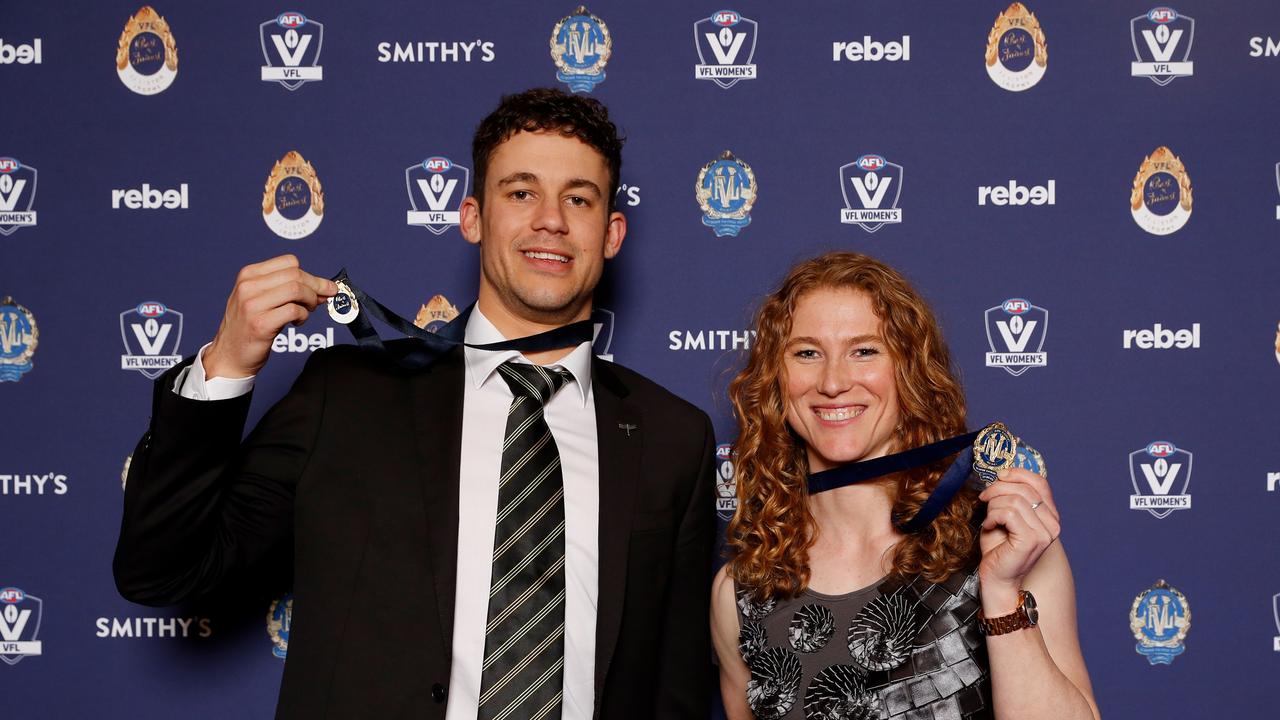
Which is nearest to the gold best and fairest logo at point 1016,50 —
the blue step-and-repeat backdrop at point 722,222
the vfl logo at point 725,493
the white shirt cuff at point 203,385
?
the blue step-and-repeat backdrop at point 722,222

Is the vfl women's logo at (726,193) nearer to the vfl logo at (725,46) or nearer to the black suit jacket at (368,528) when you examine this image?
the vfl logo at (725,46)

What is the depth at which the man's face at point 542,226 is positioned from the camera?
1755mm

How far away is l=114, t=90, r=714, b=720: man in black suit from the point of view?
4.86 ft

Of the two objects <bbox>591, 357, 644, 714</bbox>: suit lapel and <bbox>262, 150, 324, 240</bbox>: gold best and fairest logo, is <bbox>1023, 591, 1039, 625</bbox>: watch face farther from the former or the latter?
<bbox>262, 150, 324, 240</bbox>: gold best and fairest logo

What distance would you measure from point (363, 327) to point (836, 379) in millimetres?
904

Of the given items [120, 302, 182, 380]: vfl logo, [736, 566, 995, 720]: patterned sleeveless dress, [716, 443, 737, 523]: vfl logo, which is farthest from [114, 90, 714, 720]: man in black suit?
[120, 302, 182, 380]: vfl logo

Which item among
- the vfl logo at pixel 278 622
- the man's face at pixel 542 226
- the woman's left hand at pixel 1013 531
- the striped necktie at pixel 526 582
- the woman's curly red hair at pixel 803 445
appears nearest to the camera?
the woman's left hand at pixel 1013 531

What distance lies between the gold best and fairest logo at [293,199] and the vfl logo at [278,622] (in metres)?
0.94

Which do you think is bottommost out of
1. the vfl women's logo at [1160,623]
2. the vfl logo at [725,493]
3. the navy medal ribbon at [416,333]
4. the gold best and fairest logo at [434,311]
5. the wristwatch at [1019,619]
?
the vfl women's logo at [1160,623]

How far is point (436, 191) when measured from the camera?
228 centimetres

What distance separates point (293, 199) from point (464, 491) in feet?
3.57

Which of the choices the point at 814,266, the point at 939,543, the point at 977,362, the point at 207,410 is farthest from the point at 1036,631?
the point at 207,410

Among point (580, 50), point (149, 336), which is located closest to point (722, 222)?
point (580, 50)

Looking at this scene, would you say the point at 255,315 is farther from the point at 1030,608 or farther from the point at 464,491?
the point at 1030,608
